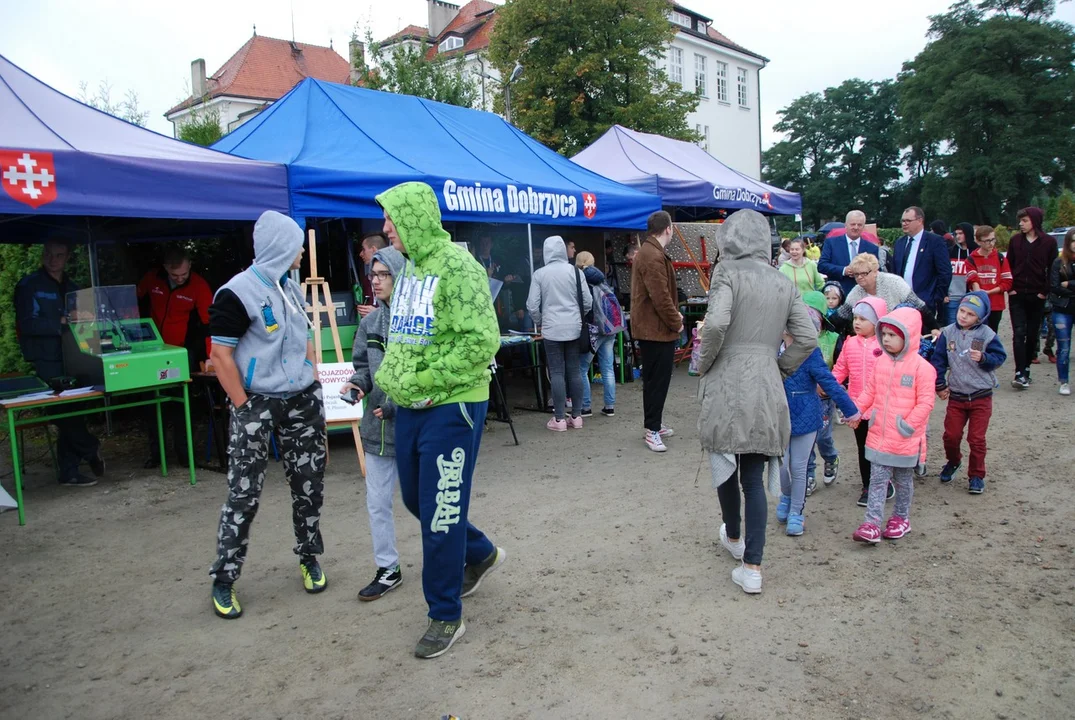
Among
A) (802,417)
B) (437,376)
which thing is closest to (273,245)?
(437,376)

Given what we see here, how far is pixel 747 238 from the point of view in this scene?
382 centimetres

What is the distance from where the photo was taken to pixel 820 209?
65562mm

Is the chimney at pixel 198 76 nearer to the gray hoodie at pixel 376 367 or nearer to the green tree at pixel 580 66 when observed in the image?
the green tree at pixel 580 66

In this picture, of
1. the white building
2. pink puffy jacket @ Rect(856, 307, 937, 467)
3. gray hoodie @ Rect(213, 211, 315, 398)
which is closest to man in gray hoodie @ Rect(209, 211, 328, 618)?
gray hoodie @ Rect(213, 211, 315, 398)

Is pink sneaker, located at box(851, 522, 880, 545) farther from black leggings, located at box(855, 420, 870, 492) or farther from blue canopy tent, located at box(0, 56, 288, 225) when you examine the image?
blue canopy tent, located at box(0, 56, 288, 225)

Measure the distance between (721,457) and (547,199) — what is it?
5.14 metres

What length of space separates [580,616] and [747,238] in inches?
77.7

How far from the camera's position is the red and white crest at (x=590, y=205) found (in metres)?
8.93

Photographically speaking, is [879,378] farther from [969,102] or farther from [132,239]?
[969,102]

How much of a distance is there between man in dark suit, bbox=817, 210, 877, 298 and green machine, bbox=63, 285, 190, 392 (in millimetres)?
5762

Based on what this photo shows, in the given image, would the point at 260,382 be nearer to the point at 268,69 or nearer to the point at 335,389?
the point at 335,389

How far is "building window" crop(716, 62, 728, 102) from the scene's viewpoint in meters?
43.6

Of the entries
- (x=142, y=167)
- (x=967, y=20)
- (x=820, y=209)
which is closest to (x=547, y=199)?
(x=142, y=167)

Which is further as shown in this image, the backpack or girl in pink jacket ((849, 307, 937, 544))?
the backpack
